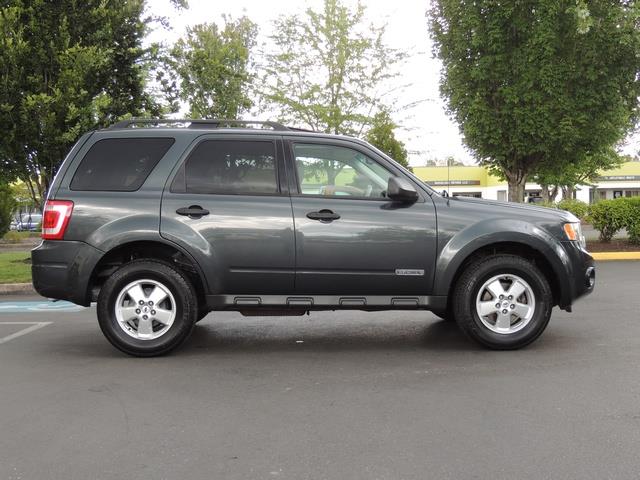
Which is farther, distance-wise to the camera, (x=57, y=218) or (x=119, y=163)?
(x=119, y=163)

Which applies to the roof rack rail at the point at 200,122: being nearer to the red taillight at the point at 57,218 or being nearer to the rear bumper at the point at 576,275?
the red taillight at the point at 57,218

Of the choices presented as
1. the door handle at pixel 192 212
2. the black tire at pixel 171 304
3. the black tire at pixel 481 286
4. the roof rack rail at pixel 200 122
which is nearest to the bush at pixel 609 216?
the black tire at pixel 481 286

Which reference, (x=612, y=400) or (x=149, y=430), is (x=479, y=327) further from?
(x=149, y=430)

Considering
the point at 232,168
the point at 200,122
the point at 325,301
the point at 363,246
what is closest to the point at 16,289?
the point at 200,122

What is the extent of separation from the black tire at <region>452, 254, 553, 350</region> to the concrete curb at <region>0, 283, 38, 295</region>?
7.69 meters

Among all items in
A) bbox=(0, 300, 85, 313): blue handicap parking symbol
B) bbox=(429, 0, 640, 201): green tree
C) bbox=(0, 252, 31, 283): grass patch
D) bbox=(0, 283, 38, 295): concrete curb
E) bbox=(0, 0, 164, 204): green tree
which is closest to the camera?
bbox=(0, 300, 85, 313): blue handicap parking symbol

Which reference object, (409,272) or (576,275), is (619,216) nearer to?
(576,275)

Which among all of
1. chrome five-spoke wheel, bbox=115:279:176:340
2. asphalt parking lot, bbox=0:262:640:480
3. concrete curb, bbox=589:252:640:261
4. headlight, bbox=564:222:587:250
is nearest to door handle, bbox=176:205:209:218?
chrome five-spoke wheel, bbox=115:279:176:340

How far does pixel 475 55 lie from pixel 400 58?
31.0ft

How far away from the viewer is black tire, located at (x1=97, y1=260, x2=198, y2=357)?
5.38m

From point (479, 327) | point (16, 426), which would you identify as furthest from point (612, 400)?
point (16, 426)

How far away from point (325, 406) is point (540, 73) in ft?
42.0

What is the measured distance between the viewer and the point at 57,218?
544 cm

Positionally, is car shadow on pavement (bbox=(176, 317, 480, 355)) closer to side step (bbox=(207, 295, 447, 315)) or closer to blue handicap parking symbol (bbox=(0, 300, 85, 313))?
side step (bbox=(207, 295, 447, 315))
